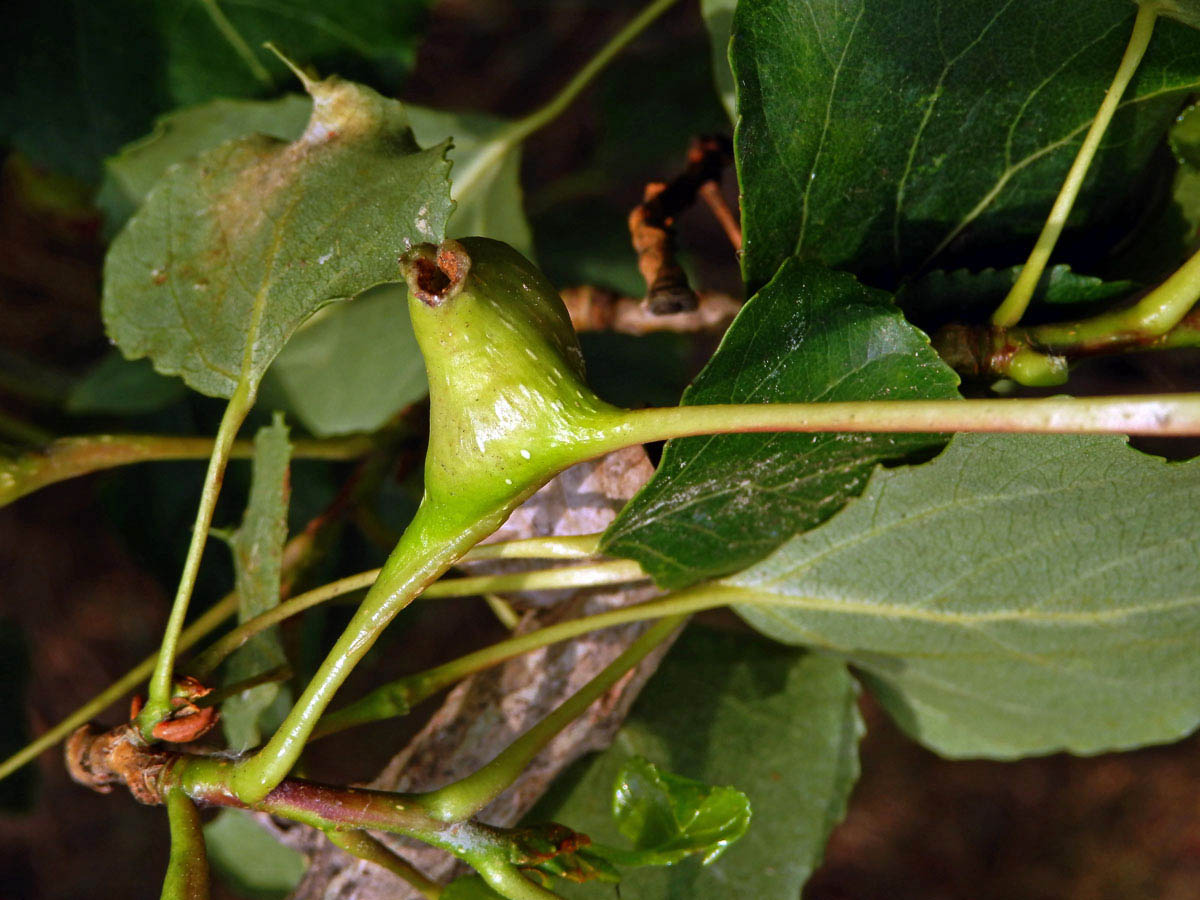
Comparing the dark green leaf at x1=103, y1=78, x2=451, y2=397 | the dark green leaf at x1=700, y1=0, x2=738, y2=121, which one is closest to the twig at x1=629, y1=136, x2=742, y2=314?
the dark green leaf at x1=700, y1=0, x2=738, y2=121

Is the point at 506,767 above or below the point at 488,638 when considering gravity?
above

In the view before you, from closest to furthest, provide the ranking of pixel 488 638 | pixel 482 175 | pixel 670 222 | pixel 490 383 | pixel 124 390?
pixel 490 383
pixel 670 222
pixel 482 175
pixel 124 390
pixel 488 638

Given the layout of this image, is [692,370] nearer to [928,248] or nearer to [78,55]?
[928,248]

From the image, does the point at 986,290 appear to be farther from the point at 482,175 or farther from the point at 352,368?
the point at 352,368

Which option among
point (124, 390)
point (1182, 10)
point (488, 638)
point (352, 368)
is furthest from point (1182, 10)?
point (488, 638)

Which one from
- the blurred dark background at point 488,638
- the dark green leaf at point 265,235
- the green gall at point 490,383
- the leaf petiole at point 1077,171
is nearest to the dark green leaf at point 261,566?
the dark green leaf at point 265,235

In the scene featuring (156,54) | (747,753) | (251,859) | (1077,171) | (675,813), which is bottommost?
(251,859)

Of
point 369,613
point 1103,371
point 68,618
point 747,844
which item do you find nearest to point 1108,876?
point 1103,371
